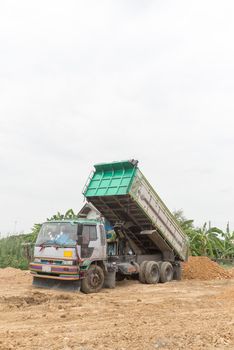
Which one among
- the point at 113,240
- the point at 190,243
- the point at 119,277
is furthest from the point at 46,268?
the point at 190,243

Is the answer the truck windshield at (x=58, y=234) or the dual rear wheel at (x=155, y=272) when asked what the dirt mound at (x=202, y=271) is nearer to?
the dual rear wheel at (x=155, y=272)

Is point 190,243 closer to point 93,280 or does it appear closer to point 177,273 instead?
point 177,273

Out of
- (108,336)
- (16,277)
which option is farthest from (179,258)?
(108,336)

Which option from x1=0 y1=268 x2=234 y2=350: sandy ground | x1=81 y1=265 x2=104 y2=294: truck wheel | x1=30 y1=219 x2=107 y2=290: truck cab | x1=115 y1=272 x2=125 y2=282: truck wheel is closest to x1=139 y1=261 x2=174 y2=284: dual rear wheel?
x1=115 y1=272 x2=125 y2=282: truck wheel

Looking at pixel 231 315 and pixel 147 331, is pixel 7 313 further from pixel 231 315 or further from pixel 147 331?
pixel 231 315

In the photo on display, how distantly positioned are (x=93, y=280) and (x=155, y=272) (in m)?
3.61

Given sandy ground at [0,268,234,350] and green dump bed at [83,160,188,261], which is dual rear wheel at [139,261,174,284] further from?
sandy ground at [0,268,234,350]

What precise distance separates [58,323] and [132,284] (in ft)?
23.8

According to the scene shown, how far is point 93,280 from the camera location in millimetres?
12367

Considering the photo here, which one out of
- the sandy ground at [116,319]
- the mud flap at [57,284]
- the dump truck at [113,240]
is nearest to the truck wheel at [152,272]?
the dump truck at [113,240]

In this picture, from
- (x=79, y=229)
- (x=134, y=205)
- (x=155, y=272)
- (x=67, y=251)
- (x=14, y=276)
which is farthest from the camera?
(x=14, y=276)

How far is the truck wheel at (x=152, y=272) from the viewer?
14773 millimetres

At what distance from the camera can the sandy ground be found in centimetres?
626

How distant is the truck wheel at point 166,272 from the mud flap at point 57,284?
4.41 meters
